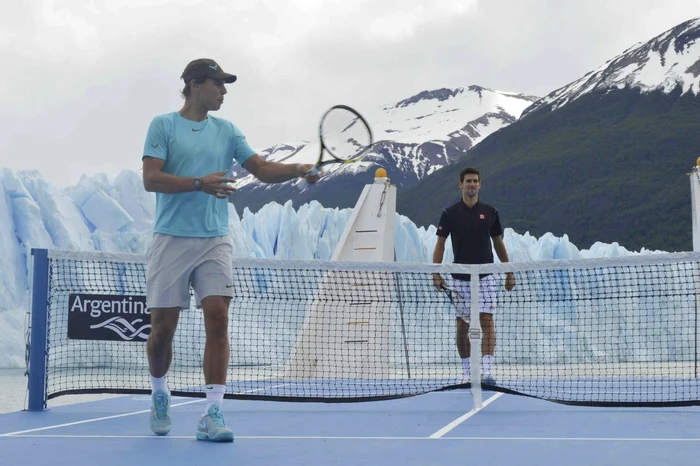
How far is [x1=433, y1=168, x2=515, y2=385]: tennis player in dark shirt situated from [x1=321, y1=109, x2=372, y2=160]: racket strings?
193cm

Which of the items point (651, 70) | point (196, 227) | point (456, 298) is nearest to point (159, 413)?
point (196, 227)

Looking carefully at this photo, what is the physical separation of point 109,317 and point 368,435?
93.1 inches

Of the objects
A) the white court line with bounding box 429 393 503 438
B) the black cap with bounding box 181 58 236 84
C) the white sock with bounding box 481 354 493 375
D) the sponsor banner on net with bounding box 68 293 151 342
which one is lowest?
the white court line with bounding box 429 393 503 438

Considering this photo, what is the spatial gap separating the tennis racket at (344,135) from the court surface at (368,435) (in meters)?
1.43

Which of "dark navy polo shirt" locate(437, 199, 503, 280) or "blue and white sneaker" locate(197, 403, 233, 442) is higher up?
"dark navy polo shirt" locate(437, 199, 503, 280)

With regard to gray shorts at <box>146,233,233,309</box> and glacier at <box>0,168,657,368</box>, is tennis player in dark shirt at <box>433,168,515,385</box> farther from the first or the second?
glacier at <box>0,168,657,368</box>

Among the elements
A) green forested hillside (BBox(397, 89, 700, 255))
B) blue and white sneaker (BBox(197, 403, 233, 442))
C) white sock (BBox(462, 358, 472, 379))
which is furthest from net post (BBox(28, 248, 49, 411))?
green forested hillside (BBox(397, 89, 700, 255))

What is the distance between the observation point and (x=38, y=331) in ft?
20.1

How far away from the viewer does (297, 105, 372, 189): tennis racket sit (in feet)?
16.6

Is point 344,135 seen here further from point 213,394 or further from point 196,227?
point 213,394

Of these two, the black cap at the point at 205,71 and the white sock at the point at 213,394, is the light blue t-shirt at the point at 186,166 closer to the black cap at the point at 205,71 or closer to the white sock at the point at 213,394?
the black cap at the point at 205,71

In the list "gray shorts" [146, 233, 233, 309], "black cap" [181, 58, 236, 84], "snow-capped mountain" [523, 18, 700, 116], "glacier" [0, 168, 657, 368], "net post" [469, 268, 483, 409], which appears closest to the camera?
"gray shorts" [146, 233, 233, 309]

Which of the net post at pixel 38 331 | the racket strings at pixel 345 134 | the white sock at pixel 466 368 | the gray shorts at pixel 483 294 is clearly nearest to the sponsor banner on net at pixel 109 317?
the net post at pixel 38 331

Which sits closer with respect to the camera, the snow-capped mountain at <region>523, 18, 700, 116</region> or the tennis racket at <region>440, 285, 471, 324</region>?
the tennis racket at <region>440, 285, 471, 324</region>
